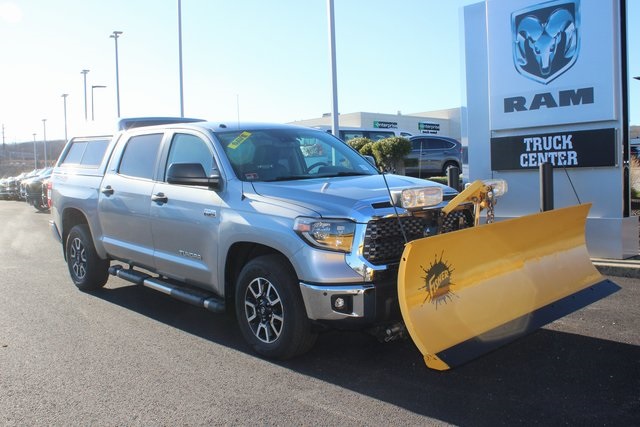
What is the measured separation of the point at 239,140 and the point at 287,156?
1.56 feet

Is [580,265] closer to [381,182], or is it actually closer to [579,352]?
[579,352]

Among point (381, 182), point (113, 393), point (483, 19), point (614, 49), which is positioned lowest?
point (113, 393)

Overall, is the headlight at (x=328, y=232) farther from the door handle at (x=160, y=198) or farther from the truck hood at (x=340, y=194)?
the door handle at (x=160, y=198)

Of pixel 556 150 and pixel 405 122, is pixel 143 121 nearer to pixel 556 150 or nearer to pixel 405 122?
pixel 556 150

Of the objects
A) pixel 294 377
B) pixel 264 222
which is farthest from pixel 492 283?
pixel 264 222

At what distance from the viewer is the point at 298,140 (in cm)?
582

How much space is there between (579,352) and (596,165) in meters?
4.35

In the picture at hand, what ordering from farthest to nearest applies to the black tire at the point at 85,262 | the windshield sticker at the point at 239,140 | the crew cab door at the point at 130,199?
1. the black tire at the point at 85,262
2. the crew cab door at the point at 130,199
3. the windshield sticker at the point at 239,140

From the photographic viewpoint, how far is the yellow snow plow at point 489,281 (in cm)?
385

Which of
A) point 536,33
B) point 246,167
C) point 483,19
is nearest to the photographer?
point 246,167

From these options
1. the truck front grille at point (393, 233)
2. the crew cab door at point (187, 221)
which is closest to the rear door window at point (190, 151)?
the crew cab door at point (187, 221)

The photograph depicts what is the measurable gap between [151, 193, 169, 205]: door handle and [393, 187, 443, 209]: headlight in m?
2.47

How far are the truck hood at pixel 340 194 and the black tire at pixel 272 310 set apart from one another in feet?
1.71

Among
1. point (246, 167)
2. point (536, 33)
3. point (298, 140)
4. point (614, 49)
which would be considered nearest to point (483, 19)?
point (536, 33)
